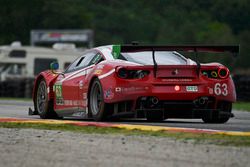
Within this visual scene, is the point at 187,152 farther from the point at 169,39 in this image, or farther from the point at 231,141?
the point at 169,39

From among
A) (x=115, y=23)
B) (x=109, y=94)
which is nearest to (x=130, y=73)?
(x=109, y=94)

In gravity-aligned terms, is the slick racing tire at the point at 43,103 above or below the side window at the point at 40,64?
below

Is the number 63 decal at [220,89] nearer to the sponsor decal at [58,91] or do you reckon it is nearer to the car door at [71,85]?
the car door at [71,85]

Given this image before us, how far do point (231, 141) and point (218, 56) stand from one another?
46.6m

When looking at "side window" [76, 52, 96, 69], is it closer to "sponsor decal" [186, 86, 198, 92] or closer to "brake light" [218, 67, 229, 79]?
"sponsor decal" [186, 86, 198, 92]

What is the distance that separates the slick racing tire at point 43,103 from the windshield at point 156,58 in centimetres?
184

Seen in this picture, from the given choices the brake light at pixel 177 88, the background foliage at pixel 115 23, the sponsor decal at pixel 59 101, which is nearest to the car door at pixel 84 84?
the sponsor decal at pixel 59 101

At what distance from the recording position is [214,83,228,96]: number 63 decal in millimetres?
12188

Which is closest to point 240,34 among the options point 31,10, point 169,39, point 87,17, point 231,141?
point 169,39

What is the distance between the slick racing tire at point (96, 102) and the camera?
12.3 m

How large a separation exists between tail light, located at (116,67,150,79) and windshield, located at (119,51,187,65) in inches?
11.4

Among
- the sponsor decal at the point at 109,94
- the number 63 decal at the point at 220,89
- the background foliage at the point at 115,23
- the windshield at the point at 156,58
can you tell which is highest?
the background foliage at the point at 115,23

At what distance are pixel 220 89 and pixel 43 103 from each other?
3242 mm

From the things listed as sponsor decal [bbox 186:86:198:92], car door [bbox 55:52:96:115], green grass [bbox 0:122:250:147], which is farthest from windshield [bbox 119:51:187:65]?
green grass [bbox 0:122:250:147]
